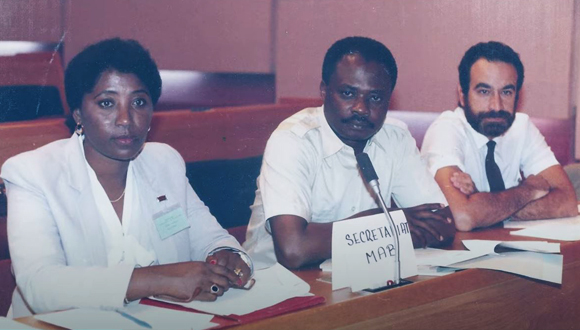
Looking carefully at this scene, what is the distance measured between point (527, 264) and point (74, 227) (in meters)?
1.23

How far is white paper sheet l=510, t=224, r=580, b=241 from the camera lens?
227 centimetres

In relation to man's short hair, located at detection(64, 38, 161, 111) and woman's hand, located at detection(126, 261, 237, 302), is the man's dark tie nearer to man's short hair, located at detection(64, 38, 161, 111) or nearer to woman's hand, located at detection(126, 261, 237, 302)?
man's short hair, located at detection(64, 38, 161, 111)

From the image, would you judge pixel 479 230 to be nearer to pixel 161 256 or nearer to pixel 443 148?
pixel 443 148

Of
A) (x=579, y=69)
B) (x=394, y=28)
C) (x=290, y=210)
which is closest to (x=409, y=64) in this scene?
(x=394, y=28)

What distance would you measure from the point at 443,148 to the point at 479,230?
1.43ft

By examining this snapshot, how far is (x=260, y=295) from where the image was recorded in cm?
154

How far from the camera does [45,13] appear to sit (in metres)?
2.04

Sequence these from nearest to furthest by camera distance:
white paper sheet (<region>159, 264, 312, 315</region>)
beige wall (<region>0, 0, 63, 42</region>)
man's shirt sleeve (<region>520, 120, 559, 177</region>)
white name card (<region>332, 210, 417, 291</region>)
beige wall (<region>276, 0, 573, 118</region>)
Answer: white paper sheet (<region>159, 264, 312, 315</region>) < white name card (<region>332, 210, 417, 291</region>) < beige wall (<region>0, 0, 63, 42</region>) < man's shirt sleeve (<region>520, 120, 559, 177</region>) < beige wall (<region>276, 0, 573, 118</region>)

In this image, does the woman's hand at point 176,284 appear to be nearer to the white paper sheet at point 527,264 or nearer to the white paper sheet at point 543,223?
the white paper sheet at point 527,264

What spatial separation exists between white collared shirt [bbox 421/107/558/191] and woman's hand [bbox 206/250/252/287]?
1229 millimetres

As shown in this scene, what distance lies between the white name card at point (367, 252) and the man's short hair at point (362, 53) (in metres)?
0.74

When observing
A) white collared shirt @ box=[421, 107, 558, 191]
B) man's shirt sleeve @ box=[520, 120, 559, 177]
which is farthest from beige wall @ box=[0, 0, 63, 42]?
man's shirt sleeve @ box=[520, 120, 559, 177]

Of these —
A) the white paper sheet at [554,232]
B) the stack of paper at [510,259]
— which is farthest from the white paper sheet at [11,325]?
the white paper sheet at [554,232]

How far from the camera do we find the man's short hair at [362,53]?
2.32 m
